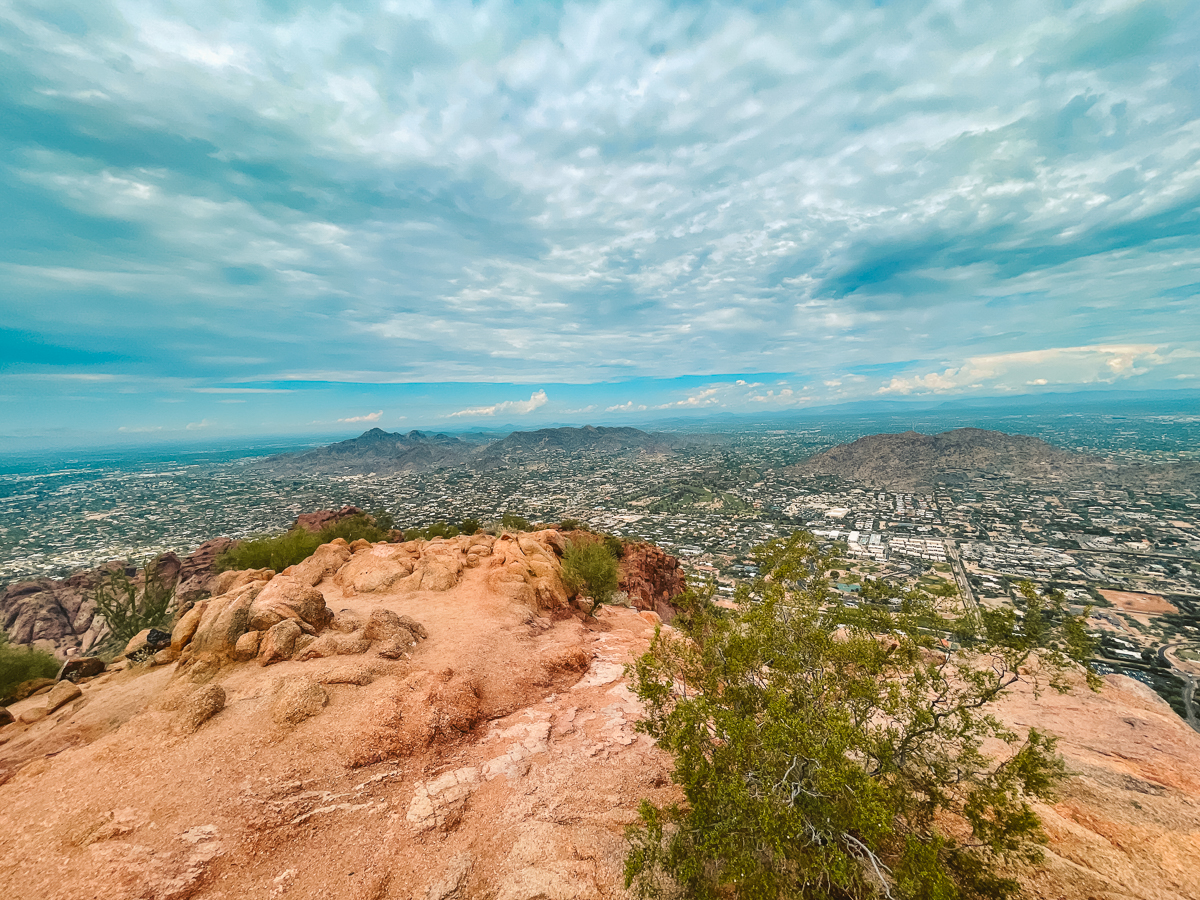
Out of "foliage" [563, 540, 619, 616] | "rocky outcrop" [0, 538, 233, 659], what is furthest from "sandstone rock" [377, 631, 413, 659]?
"rocky outcrop" [0, 538, 233, 659]

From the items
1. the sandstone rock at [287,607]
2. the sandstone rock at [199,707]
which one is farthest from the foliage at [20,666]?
the sandstone rock at [199,707]

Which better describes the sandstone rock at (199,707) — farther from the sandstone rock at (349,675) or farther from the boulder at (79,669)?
the boulder at (79,669)

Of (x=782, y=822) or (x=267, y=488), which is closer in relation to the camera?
(x=782, y=822)

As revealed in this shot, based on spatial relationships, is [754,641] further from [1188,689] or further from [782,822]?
[1188,689]

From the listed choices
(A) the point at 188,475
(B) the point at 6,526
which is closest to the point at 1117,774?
(B) the point at 6,526

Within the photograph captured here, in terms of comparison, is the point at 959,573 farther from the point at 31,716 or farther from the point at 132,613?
the point at 132,613

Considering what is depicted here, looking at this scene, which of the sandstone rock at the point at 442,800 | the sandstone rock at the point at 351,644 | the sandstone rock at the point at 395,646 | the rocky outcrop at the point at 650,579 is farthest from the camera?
Result: the rocky outcrop at the point at 650,579
